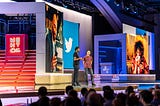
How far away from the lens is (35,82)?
12.6m

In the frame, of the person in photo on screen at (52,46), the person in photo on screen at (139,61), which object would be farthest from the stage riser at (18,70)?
the person in photo on screen at (139,61)

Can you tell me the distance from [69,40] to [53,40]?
7.38 m

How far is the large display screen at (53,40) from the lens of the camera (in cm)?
1334

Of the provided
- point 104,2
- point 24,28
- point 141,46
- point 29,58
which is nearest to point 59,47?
point 29,58

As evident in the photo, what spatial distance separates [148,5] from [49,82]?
1671 centimetres

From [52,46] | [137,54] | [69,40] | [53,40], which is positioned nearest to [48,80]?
[52,46]

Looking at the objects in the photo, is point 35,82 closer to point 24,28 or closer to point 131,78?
point 24,28

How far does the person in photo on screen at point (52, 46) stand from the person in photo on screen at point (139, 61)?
10.1 m

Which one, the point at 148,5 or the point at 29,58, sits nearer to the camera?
the point at 29,58

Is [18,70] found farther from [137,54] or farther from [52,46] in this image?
Answer: [137,54]

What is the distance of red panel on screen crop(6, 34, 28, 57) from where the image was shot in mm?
12859

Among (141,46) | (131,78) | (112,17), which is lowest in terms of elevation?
(131,78)

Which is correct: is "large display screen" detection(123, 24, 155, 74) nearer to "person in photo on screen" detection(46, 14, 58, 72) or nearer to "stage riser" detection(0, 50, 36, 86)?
"person in photo on screen" detection(46, 14, 58, 72)

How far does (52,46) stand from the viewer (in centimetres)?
1373
